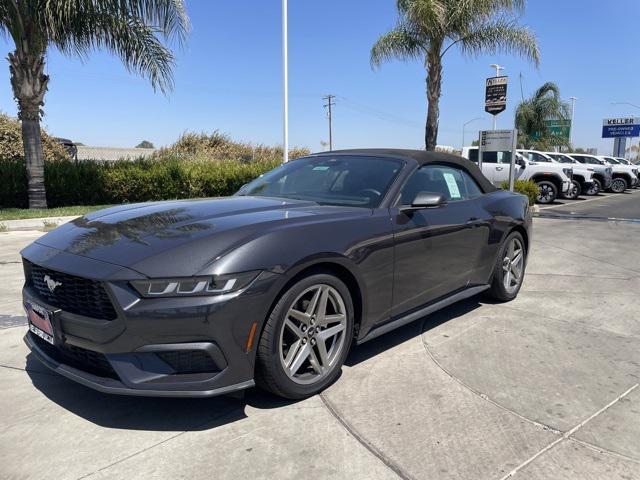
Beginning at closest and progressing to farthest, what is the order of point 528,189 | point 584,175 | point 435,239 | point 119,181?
point 435,239
point 119,181
point 528,189
point 584,175

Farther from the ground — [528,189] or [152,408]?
[528,189]

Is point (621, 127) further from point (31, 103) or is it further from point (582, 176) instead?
point (31, 103)

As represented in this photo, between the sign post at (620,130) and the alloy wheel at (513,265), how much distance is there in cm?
4815

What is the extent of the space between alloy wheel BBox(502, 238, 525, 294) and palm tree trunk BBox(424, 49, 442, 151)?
11498 mm

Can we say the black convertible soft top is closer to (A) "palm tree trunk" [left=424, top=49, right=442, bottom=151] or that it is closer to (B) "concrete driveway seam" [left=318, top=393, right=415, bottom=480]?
(B) "concrete driveway seam" [left=318, top=393, right=415, bottom=480]

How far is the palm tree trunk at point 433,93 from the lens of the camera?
1579 centimetres

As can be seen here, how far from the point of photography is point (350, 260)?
3098mm

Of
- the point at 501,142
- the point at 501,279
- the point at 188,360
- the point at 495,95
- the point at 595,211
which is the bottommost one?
the point at 595,211

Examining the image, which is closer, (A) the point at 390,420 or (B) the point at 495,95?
(A) the point at 390,420

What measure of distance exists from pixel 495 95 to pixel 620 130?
40053mm

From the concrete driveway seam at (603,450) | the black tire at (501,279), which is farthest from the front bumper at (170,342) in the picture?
the black tire at (501,279)

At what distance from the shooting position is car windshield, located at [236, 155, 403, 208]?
12.1ft

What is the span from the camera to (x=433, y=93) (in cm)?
1594

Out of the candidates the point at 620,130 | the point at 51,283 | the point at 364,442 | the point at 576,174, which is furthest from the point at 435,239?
the point at 620,130
